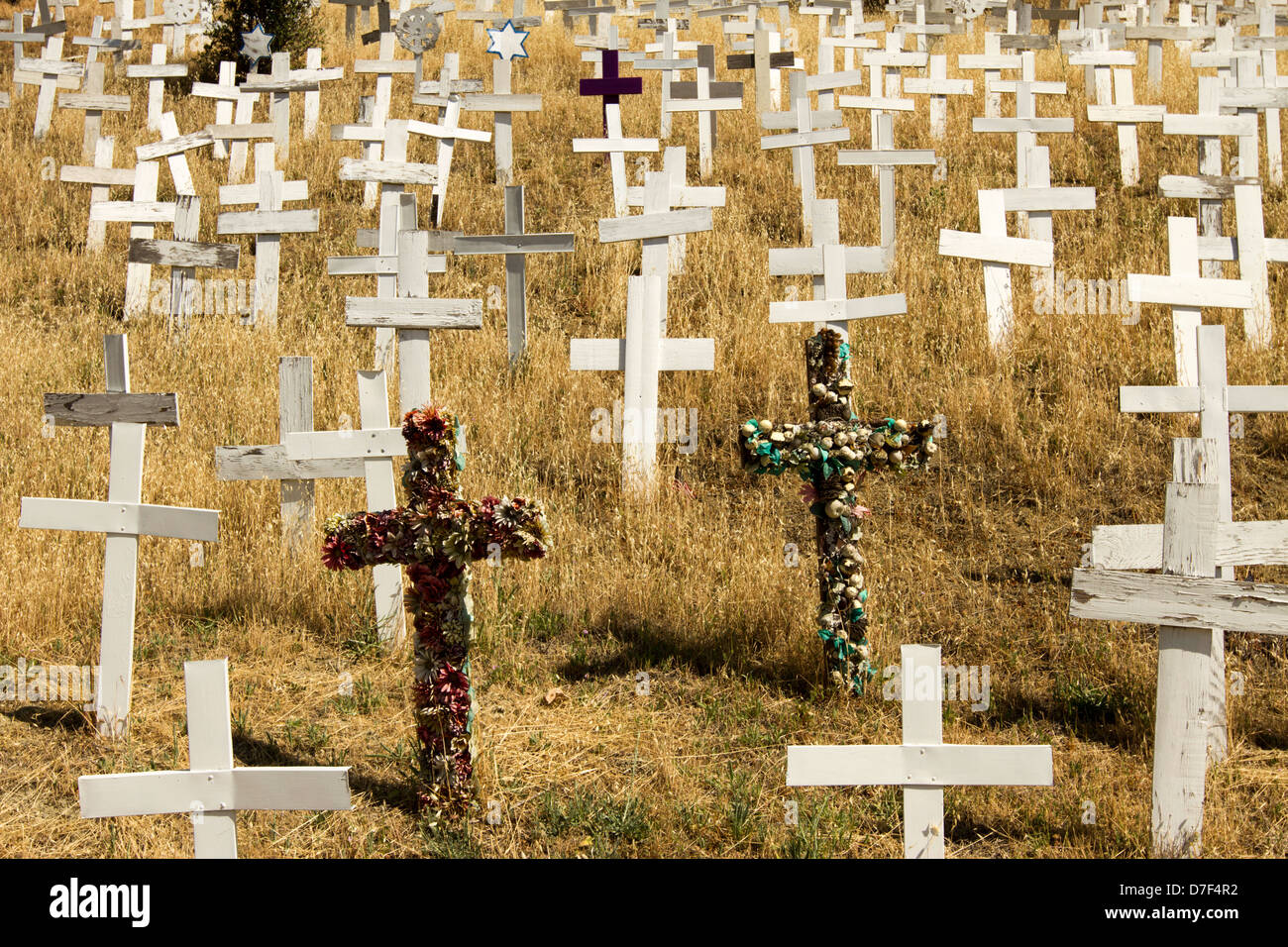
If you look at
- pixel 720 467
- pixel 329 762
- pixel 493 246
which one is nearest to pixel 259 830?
pixel 329 762

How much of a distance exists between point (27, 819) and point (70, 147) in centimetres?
1199

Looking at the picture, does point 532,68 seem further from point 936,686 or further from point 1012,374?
point 936,686

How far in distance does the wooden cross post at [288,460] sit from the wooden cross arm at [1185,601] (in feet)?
10.6

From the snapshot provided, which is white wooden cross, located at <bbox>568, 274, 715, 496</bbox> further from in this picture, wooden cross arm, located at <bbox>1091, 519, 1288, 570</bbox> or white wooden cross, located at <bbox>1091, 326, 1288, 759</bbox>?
wooden cross arm, located at <bbox>1091, 519, 1288, 570</bbox>

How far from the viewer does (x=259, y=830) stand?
3.97 metres

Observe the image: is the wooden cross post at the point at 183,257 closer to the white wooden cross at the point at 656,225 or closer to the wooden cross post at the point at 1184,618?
the white wooden cross at the point at 656,225

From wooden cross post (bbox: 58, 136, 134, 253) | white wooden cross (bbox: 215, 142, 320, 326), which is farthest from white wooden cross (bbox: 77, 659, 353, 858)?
wooden cross post (bbox: 58, 136, 134, 253)

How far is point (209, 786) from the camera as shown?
346cm

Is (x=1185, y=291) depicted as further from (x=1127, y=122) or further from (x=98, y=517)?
(x=1127, y=122)

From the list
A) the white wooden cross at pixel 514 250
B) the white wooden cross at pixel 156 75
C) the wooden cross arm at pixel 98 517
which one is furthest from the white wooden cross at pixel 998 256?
the white wooden cross at pixel 156 75

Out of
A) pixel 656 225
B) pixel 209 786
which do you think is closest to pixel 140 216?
pixel 656 225

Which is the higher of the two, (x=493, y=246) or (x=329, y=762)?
(x=493, y=246)

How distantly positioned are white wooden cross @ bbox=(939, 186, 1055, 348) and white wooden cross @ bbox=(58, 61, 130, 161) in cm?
920

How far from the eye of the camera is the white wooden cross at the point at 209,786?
344 cm
